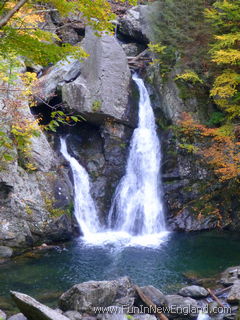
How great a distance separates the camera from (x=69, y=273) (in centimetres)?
899

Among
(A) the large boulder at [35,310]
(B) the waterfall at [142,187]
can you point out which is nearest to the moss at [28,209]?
(B) the waterfall at [142,187]

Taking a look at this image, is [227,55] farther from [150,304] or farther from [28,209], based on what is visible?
[150,304]

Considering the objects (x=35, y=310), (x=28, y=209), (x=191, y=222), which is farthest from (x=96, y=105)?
(x=35, y=310)

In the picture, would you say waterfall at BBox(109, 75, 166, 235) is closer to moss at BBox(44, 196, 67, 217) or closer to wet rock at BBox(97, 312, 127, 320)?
moss at BBox(44, 196, 67, 217)

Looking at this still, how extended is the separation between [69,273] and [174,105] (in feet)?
30.9

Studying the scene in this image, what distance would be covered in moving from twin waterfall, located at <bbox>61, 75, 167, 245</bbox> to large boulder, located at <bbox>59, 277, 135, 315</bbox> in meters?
4.87

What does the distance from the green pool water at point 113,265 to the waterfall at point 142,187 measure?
1.72 meters

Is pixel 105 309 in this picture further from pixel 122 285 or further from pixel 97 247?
pixel 97 247

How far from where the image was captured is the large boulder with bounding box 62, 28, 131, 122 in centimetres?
1440

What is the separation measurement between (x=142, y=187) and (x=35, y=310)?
9.74 m

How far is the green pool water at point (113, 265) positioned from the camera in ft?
26.6

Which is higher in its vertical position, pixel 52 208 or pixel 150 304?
pixel 52 208

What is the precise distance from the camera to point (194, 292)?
7.28 meters

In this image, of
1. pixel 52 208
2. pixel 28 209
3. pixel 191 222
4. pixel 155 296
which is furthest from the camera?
pixel 191 222
